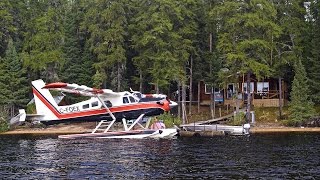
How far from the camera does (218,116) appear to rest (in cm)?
5641

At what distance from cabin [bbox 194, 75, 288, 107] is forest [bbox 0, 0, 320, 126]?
8.37 ft

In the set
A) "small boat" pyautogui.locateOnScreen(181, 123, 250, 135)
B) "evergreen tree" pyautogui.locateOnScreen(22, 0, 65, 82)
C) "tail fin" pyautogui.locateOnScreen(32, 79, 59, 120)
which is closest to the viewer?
"tail fin" pyautogui.locateOnScreen(32, 79, 59, 120)

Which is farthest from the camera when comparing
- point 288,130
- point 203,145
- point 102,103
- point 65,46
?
point 65,46

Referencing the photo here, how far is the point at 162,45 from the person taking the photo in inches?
2098

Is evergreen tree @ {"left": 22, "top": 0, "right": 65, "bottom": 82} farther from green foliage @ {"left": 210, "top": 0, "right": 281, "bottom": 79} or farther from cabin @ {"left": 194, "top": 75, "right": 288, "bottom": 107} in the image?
green foliage @ {"left": 210, "top": 0, "right": 281, "bottom": 79}

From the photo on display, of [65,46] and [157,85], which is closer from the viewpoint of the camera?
[157,85]

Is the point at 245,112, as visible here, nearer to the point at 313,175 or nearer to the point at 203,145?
the point at 203,145

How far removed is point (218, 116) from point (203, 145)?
74.2 feet

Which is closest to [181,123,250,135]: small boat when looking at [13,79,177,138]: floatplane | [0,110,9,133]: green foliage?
[13,79,177,138]: floatplane

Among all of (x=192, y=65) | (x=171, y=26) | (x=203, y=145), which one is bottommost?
(x=203, y=145)

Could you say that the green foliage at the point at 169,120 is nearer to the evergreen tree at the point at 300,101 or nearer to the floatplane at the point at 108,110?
the floatplane at the point at 108,110

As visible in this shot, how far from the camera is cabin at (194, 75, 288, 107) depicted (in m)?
57.9

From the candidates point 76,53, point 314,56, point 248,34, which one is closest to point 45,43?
point 76,53

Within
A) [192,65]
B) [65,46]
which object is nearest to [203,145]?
[192,65]
